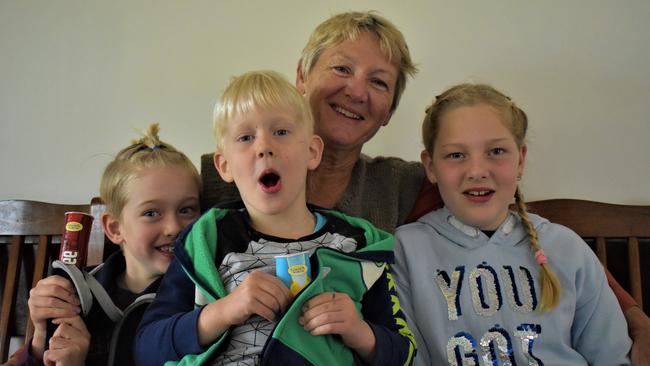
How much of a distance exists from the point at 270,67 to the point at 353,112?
0.45 metres

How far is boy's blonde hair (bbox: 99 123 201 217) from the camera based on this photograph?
3.78 ft

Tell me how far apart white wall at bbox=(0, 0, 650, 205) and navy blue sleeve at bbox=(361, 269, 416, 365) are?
0.72 metres

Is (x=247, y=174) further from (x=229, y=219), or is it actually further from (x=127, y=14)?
(x=127, y=14)

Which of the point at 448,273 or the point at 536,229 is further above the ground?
the point at 536,229

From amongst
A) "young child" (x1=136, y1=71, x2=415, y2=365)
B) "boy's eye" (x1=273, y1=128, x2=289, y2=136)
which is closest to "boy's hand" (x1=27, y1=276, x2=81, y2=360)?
"young child" (x1=136, y1=71, x2=415, y2=365)

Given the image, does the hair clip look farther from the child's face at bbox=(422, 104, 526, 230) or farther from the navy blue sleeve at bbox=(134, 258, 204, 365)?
the navy blue sleeve at bbox=(134, 258, 204, 365)

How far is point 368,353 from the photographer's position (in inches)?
32.8

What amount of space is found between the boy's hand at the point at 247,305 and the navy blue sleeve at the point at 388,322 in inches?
6.9

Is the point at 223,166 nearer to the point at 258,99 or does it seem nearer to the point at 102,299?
the point at 258,99

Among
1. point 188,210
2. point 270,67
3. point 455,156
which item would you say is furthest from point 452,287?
point 270,67

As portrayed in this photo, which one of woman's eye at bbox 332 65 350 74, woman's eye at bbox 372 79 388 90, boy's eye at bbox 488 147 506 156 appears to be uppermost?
woman's eye at bbox 332 65 350 74

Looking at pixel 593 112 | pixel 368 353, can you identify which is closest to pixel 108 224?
pixel 368 353

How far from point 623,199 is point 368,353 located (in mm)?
1029

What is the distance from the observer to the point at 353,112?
1.30 m
